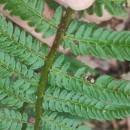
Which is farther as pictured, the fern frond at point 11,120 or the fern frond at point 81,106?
the fern frond at point 11,120

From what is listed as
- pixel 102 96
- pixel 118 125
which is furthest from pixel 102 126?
pixel 102 96

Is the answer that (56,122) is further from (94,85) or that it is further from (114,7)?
→ (114,7)

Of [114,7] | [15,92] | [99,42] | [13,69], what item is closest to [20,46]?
[13,69]

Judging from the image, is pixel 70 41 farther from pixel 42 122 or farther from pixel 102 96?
pixel 42 122

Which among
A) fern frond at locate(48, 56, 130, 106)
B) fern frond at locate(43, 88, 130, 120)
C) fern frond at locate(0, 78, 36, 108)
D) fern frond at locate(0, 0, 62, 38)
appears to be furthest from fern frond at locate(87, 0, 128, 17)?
fern frond at locate(0, 78, 36, 108)

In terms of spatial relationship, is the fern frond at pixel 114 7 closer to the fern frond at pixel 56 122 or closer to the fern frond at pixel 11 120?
the fern frond at pixel 56 122

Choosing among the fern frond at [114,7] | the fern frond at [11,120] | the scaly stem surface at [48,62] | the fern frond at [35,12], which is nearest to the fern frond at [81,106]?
the scaly stem surface at [48,62]

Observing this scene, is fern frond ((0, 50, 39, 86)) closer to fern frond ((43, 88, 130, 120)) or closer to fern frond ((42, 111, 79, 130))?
fern frond ((43, 88, 130, 120))
